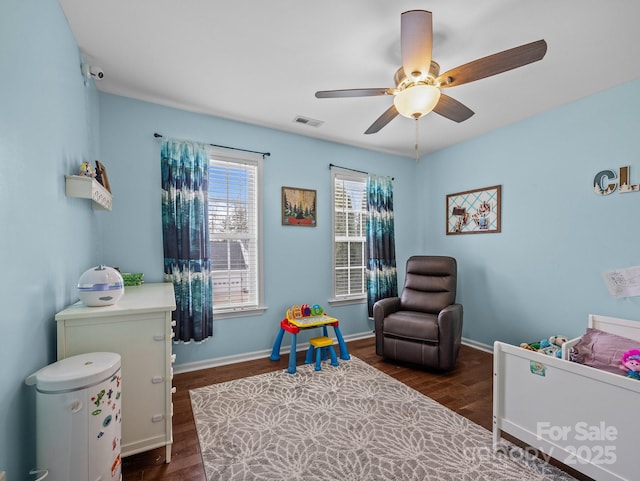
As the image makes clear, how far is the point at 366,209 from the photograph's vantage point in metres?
3.93

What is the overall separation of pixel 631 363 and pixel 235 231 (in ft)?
10.1

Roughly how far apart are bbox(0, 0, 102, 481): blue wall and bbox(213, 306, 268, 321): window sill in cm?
132

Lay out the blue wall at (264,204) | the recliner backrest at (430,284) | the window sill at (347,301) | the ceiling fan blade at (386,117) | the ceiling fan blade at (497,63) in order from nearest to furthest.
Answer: the ceiling fan blade at (497,63) → the ceiling fan blade at (386,117) → the blue wall at (264,204) → the recliner backrest at (430,284) → the window sill at (347,301)

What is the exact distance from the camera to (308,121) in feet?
10.3

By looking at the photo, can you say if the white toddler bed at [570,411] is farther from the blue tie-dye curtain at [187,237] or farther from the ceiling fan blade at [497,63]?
the blue tie-dye curtain at [187,237]

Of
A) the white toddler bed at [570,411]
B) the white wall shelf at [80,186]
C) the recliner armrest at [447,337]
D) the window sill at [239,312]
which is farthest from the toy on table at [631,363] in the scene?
the white wall shelf at [80,186]

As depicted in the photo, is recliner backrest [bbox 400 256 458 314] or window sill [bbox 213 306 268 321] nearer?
window sill [bbox 213 306 268 321]

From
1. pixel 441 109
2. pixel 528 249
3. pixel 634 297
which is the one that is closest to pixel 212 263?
pixel 441 109

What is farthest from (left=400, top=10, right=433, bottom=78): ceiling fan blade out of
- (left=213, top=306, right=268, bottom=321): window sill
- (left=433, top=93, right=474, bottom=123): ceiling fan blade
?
(left=213, top=306, right=268, bottom=321): window sill

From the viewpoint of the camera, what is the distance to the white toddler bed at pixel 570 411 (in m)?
1.30

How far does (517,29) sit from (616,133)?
4.90ft

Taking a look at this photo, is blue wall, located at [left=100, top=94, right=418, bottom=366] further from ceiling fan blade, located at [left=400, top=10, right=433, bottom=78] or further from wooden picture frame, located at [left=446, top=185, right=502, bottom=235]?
ceiling fan blade, located at [left=400, top=10, right=433, bottom=78]

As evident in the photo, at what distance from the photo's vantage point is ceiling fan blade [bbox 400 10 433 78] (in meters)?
1.45

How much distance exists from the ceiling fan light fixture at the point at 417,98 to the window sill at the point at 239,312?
2374 mm
